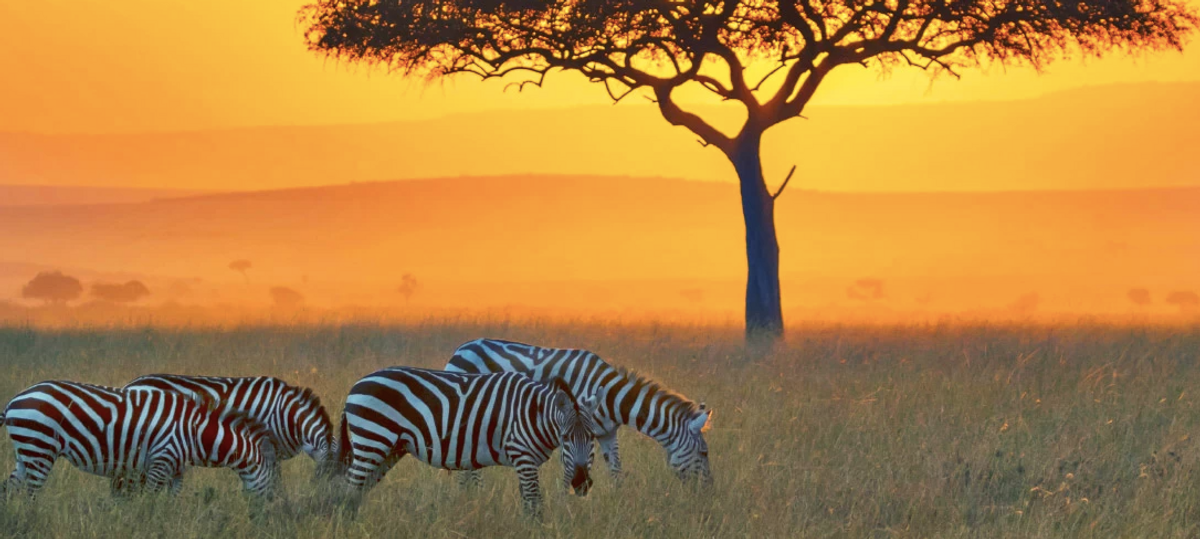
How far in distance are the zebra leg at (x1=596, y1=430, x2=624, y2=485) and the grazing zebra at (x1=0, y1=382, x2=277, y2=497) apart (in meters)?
2.49

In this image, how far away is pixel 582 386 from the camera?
365 inches

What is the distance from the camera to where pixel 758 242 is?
22969 millimetres

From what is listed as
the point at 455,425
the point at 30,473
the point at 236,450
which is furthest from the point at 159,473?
the point at 455,425

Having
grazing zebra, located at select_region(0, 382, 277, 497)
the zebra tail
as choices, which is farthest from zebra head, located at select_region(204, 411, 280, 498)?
the zebra tail

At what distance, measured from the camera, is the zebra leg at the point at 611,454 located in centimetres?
923

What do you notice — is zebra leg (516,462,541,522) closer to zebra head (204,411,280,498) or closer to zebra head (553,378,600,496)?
zebra head (553,378,600,496)

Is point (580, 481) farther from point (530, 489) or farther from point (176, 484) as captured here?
point (176, 484)

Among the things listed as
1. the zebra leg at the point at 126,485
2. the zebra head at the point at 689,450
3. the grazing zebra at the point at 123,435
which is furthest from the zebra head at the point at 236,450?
the zebra head at the point at 689,450

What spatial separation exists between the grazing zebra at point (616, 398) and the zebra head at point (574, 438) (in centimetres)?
107

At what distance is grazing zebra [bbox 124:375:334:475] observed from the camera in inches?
342

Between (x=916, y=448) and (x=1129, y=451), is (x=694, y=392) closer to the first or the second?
(x=916, y=448)

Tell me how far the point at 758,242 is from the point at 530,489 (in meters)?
15.5

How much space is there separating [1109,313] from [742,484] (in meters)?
21.5

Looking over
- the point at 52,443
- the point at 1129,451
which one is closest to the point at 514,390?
the point at 52,443
